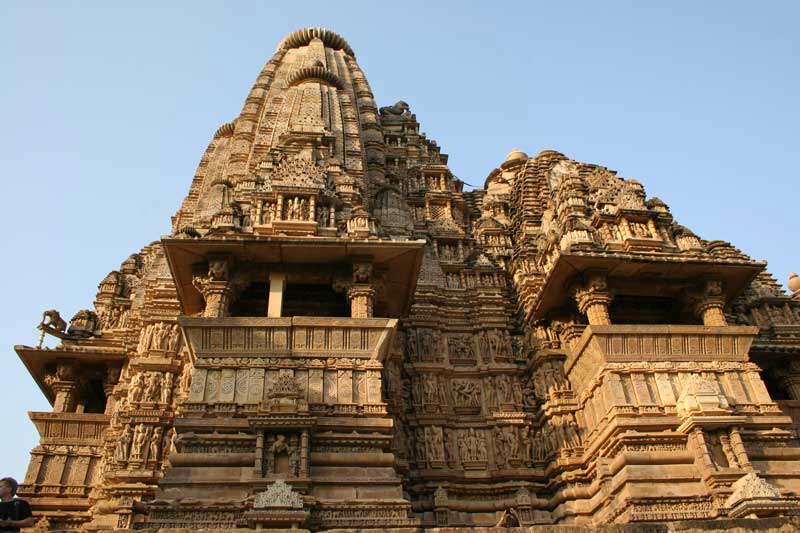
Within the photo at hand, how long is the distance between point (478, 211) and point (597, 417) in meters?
12.7

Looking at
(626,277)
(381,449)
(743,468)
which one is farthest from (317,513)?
(626,277)

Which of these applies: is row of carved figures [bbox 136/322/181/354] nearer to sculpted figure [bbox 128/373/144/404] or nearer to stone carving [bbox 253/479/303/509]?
sculpted figure [bbox 128/373/144/404]

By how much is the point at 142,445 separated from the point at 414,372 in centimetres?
694

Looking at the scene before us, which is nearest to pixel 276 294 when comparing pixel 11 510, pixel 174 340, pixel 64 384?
pixel 174 340

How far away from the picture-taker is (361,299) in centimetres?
1508

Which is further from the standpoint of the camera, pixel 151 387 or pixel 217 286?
pixel 151 387

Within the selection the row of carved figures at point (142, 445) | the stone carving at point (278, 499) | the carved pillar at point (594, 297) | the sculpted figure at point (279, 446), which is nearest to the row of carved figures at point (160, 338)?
the row of carved figures at point (142, 445)

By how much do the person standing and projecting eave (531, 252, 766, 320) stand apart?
12.0 meters

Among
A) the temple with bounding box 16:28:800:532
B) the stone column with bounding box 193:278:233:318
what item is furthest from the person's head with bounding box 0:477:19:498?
the stone column with bounding box 193:278:233:318

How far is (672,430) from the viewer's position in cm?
1380

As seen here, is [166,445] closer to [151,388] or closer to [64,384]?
[151,388]

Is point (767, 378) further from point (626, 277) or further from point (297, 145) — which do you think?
point (297, 145)

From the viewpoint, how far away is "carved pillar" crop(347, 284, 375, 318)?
14836 millimetres

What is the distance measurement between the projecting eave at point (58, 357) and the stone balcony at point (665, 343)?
13.9 metres
